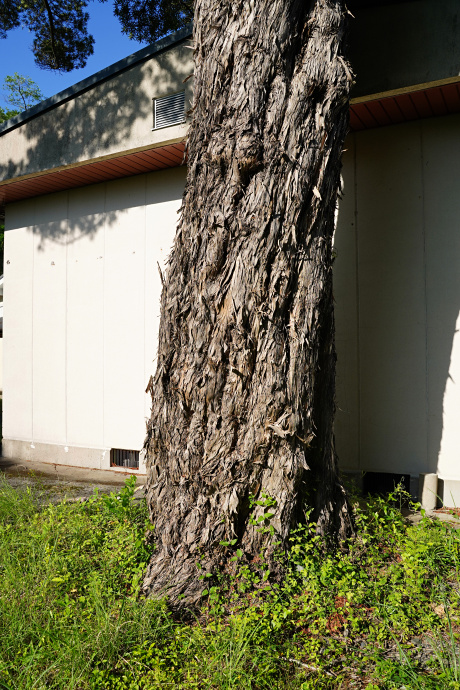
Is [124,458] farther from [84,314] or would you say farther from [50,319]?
[50,319]

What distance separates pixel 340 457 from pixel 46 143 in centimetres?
522

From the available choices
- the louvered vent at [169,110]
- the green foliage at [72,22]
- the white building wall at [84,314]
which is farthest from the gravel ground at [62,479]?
the green foliage at [72,22]

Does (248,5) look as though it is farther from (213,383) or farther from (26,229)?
(26,229)

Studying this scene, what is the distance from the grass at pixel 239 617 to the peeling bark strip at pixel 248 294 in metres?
0.22

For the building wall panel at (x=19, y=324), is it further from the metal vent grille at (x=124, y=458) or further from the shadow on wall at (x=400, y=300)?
the shadow on wall at (x=400, y=300)

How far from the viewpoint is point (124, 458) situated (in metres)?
7.02

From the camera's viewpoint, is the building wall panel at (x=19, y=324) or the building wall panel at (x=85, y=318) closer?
the building wall panel at (x=85, y=318)

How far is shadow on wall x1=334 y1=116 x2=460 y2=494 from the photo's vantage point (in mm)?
5219

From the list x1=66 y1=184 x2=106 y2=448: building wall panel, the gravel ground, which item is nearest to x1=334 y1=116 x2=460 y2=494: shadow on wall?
the gravel ground

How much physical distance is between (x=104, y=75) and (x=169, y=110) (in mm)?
1105

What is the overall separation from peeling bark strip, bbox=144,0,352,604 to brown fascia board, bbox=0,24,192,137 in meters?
2.36

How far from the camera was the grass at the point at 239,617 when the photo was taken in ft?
8.60

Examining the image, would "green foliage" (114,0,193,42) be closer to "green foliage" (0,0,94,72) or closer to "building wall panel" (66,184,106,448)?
"green foliage" (0,0,94,72)

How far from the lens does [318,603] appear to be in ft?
10.7
